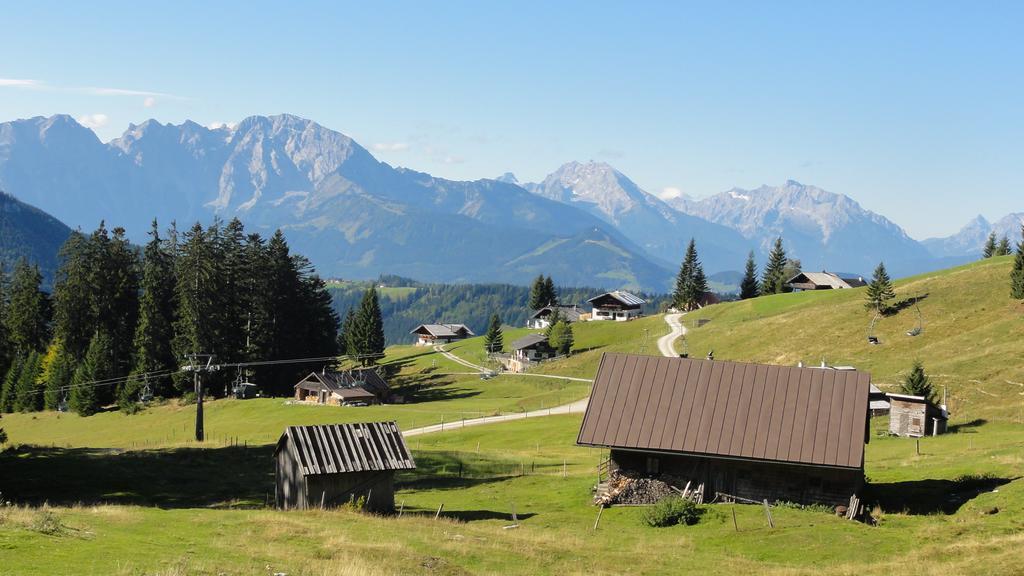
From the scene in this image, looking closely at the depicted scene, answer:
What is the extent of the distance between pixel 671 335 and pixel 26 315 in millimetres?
89572

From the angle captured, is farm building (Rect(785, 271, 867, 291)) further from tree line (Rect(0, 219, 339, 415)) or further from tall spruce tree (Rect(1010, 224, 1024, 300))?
tree line (Rect(0, 219, 339, 415))

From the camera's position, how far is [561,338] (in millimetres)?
139000

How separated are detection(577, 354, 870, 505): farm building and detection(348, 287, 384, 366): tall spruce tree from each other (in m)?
95.8

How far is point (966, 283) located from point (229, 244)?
92494mm

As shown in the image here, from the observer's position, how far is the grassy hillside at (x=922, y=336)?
74719 mm

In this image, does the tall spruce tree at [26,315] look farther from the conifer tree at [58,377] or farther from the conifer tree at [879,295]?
the conifer tree at [879,295]

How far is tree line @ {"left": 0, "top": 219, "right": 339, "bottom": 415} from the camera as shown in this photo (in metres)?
104

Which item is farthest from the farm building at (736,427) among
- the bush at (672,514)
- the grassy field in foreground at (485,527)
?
the bush at (672,514)

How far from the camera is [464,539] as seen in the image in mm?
31656

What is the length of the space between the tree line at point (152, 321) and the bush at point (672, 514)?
245 ft

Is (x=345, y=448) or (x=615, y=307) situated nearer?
(x=345, y=448)

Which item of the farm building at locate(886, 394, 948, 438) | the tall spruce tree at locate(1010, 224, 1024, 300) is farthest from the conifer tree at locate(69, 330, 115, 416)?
the tall spruce tree at locate(1010, 224, 1024, 300)

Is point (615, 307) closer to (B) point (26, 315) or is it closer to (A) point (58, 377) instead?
(B) point (26, 315)

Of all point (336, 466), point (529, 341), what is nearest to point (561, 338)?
point (529, 341)
